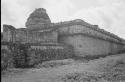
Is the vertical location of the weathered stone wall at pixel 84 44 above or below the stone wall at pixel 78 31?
below

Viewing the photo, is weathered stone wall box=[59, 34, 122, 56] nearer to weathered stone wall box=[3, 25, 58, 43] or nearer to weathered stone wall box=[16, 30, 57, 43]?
weathered stone wall box=[16, 30, 57, 43]

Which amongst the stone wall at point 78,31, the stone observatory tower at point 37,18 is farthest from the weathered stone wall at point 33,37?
the stone observatory tower at point 37,18

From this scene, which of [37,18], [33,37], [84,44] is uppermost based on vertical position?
[37,18]

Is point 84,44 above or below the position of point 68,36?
below

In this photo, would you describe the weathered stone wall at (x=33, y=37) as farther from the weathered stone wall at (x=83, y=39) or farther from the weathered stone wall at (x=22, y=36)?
the weathered stone wall at (x=83, y=39)

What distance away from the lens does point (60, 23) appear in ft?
68.3

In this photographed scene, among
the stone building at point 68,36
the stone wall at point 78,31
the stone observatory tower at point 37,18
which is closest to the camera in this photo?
the stone building at point 68,36

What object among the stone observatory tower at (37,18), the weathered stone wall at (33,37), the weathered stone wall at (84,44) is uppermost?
the stone observatory tower at (37,18)

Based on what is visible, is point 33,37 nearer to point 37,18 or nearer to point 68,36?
point 68,36

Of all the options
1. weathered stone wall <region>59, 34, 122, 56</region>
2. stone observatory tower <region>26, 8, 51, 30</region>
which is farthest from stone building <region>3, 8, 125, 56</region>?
stone observatory tower <region>26, 8, 51, 30</region>

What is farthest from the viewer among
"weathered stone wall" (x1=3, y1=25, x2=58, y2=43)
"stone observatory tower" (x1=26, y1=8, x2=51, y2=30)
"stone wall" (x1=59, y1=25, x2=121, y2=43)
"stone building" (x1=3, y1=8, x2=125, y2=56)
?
"stone observatory tower" (x1=26, y1=8, x2=51, y2=30)

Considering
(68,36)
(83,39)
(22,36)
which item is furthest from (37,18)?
(83,39)

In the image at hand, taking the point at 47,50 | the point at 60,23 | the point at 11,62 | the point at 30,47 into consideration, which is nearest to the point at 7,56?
the point at 11,62

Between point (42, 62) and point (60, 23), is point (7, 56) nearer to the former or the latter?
point (42, 62)
